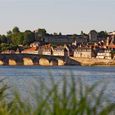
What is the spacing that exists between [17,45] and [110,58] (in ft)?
72.9

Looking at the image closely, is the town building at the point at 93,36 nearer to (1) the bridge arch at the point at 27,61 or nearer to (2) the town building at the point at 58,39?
(2) the town building at the point at 58,39

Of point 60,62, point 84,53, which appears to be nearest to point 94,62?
point 60,62

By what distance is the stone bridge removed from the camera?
321ft

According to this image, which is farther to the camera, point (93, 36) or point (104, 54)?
point (93, 36)

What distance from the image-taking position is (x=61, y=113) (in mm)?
2977

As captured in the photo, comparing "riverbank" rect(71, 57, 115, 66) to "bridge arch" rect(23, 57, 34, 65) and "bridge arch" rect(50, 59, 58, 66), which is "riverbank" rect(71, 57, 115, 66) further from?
"bridge arch" rect(23, 57, 34, 65)

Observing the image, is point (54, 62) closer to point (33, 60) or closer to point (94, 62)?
point (33, 60)

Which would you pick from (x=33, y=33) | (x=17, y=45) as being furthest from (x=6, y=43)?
(x=33, y=33)

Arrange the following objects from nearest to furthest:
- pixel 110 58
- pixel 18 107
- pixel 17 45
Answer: pixel 18 107
pixel 110 58
pixel 17 45

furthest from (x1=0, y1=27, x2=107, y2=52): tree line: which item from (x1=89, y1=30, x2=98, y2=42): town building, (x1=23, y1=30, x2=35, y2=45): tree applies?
(x1=89, y1=30, x2=98, y2=42): town building

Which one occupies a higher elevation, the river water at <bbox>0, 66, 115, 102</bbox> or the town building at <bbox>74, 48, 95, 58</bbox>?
the river water at <bbox>0, 66, 115, 102</bbox>

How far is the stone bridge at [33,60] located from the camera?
97.8 metres

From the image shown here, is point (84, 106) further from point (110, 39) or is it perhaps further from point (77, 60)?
point (110, 39)

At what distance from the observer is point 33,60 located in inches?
3981
